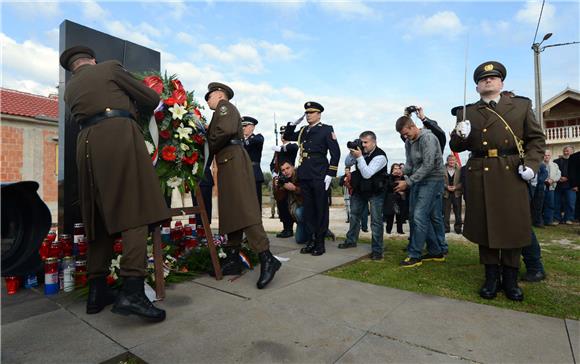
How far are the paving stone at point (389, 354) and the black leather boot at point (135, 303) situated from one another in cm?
130

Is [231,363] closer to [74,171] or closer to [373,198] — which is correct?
[74,171]

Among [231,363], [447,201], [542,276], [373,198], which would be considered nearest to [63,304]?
[231,363]

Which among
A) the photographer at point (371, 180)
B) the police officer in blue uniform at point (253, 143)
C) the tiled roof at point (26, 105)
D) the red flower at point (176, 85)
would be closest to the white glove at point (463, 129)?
the photographer at point (371, 180)

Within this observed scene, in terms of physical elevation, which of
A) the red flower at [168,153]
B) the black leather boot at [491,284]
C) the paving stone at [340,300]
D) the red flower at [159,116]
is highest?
the red flower at [159,116]

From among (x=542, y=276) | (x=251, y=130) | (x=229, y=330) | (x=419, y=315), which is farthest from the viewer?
(x=251, y=130)

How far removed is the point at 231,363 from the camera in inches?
74.7

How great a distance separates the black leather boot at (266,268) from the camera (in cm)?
328

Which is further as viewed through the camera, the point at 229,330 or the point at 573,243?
the point at 573,243

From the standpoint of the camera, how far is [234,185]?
350 cm

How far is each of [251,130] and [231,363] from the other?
178 inches

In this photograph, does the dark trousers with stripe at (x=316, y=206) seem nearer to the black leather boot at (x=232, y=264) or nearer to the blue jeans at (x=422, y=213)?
the blue jeans at (x=422, y=213)

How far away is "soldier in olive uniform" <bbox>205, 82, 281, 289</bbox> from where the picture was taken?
135 inches

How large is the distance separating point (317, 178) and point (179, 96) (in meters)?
2.24

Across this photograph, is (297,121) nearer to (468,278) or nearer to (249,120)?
(249,120)
